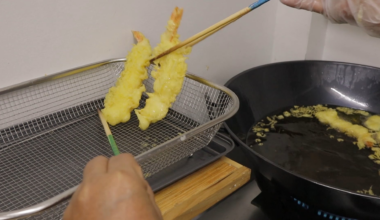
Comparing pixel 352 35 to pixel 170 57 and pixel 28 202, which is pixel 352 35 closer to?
pixel 170 57

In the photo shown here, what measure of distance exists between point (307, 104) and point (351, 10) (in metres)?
0.37

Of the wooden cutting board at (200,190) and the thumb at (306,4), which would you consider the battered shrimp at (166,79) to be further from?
the thumb at (306,4)

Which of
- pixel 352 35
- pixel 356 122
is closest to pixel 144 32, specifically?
pixel 356 122

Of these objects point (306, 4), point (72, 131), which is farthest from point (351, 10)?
point (72, 131)

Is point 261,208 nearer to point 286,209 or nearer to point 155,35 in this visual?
point 286,209

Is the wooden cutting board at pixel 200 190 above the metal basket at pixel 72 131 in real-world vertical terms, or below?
below

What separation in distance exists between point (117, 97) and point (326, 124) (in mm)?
623

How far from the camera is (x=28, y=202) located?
516 mm

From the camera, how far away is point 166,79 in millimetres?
687

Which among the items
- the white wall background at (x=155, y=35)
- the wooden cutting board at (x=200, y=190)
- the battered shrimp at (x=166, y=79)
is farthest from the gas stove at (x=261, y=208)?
the white wall background at (x=155, y=35)

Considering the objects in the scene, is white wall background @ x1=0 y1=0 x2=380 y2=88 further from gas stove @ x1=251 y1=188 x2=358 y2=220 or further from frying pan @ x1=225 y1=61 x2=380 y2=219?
gas stove @ x1=251 y1=188 x2=358 y2=220

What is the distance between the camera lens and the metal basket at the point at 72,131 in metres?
0.55

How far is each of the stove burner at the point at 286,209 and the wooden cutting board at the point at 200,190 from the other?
0.09m

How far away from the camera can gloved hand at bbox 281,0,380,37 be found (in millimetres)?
694
